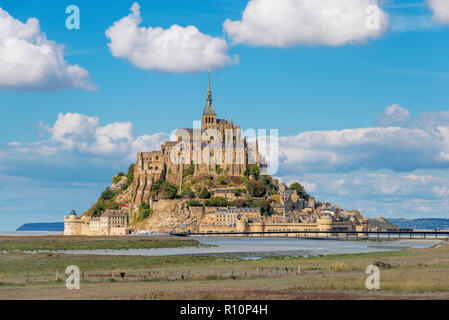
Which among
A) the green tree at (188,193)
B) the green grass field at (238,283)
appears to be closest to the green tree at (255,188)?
the green tree at (188,193)

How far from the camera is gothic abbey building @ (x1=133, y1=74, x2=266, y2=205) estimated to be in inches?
7229

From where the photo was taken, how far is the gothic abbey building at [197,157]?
184m

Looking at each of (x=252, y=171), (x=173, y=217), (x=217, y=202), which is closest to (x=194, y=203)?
(x=217, y=202)

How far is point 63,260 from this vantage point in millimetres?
66625

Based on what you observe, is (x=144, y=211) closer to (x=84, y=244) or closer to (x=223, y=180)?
(x=223, y=180)

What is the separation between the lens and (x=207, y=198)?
177 metres

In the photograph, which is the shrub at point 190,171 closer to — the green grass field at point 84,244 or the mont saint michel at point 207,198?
the mont saint michel at point 207,198

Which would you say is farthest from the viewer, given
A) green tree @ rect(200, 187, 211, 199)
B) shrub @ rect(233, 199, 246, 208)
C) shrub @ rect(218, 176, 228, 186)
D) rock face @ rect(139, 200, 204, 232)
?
shrub @ rect(218, 176, 228, 186)

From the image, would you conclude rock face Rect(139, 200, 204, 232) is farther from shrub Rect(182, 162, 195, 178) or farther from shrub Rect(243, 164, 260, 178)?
shrub Rect(243, 164, 260, 178)

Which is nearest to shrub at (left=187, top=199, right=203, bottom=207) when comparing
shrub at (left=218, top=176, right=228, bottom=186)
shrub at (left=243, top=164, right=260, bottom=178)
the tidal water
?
shrub at (left=218, top=176, right=228, bottom=186)

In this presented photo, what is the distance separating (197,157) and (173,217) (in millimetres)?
20132
